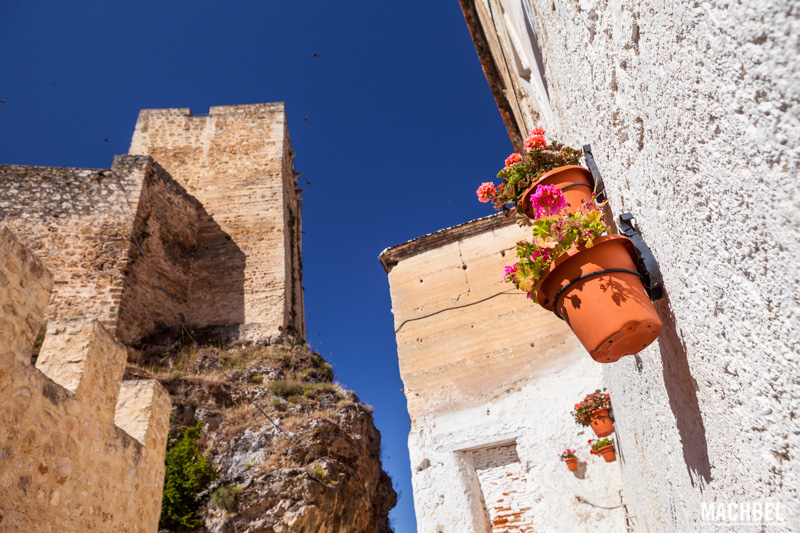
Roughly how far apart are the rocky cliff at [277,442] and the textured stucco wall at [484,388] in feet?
7.41

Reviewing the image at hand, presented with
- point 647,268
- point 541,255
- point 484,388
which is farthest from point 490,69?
point 647,268

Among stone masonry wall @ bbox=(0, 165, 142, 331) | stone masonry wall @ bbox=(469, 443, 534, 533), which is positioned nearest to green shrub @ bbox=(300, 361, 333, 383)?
stone masonry wall @ bbox=(0, 165, 142, 331)

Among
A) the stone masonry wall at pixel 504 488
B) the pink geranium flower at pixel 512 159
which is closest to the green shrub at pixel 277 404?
the stone masonry wall at pixel 504 488

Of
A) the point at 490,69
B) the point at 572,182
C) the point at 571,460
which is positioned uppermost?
the point at 490,69

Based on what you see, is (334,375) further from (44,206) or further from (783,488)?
(783,488)

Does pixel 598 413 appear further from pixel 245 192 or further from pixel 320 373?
pixel 245 192

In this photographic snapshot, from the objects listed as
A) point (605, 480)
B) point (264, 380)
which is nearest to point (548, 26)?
point (605, 480)

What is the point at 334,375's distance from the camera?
12.3m

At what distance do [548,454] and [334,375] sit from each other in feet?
22.9

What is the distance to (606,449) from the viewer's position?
5664mm

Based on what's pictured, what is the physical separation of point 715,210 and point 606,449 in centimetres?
504

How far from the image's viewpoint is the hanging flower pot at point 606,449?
5637 millimetres

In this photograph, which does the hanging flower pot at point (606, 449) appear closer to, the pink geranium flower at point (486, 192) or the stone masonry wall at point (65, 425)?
the pink geranium flower at point (486, 192)

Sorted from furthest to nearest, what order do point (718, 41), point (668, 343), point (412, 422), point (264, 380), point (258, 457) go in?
point (264, 380) → point (258, 457) → point (412, 422) → point (668, 343) → point (718, 41)
